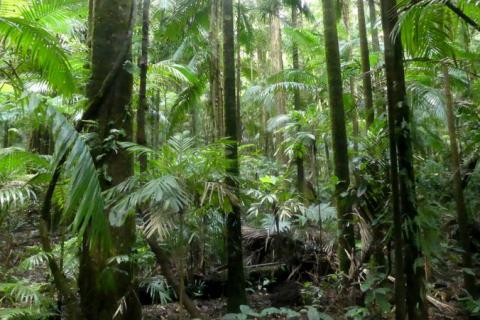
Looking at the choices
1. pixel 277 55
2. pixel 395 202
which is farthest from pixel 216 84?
pixel 277 55

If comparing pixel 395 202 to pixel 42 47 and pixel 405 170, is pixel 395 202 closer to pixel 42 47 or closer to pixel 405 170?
pixel 405 170

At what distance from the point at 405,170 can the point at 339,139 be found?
178 centimetres

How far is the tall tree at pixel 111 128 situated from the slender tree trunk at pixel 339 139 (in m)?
2.35

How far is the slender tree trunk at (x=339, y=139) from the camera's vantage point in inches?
196

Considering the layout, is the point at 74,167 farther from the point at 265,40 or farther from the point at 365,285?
the point at 265,40

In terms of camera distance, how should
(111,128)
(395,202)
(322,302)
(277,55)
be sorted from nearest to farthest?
(395,202) → (111,128) → (322,302) → (277,55)

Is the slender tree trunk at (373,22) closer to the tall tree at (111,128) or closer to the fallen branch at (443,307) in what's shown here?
the fallen branch at (443,307)

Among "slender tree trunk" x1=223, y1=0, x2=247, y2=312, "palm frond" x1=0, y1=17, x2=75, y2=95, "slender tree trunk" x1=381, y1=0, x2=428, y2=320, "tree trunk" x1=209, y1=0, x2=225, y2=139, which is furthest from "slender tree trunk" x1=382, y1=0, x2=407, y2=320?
"palm frond" x1=0, y1=17, x2=75, y2=95

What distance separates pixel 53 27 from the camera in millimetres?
6176

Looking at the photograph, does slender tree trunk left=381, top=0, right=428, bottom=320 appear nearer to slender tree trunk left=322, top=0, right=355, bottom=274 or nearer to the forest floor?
the forest floor

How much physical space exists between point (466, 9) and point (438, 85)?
Answer: 3.73 m

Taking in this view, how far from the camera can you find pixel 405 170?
3.44 meters

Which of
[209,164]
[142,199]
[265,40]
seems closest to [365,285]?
[209,164]

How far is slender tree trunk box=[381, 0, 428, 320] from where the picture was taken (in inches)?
134
